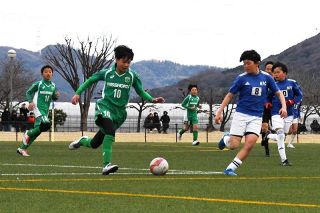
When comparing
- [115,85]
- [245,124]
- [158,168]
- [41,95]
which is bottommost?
[158,168]

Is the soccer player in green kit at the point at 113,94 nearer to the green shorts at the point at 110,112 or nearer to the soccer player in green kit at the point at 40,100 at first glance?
the green shorts at the point at 110,112

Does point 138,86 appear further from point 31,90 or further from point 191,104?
point 191,104

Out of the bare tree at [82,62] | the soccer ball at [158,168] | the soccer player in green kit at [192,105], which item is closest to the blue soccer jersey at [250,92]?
the soccer ball at [158,168]

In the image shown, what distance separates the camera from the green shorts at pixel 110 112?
1537 centimetres

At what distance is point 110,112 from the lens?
50.6ft

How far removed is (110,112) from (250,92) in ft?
7.78

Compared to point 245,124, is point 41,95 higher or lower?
higher

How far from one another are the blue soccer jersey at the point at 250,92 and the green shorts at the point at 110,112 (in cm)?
190

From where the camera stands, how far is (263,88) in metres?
15.6

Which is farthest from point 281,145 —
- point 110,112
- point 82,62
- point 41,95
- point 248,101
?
point 82,62

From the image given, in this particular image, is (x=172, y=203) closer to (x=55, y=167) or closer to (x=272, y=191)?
(x=272, y=191)

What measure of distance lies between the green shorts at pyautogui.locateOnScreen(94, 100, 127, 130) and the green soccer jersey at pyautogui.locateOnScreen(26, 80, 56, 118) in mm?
7925

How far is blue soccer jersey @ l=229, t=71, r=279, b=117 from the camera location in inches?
608

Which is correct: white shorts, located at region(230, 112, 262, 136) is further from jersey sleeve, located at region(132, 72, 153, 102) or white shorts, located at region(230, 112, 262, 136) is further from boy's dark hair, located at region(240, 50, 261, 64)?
jersey sleeve, located at region(132, 72, 153, 102)
